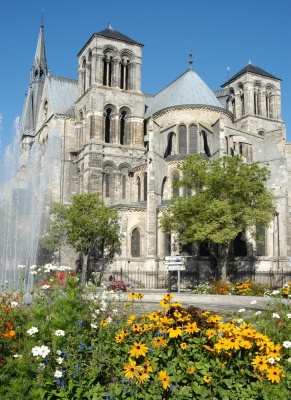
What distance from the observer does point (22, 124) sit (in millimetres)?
64375

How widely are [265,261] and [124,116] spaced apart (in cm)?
2039

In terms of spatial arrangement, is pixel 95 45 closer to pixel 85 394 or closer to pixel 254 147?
pixel 254 147

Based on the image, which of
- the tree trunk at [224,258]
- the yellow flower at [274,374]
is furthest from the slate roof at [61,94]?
the yellow flower at [274,374]

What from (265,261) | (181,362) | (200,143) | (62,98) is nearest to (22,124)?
(62,98)

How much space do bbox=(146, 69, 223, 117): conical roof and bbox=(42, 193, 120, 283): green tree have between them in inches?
563

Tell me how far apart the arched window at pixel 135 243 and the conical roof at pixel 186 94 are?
14.0 metres

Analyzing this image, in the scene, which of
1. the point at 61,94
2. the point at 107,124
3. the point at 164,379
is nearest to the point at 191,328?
the point at 164,379

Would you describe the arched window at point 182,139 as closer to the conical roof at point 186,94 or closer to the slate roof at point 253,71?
the conical roof at point 186,94

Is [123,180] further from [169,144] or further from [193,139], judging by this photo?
[193,139]

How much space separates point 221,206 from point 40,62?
5285cm

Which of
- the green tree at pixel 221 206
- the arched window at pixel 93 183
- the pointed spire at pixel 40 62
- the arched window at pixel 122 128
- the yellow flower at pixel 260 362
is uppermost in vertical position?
the pointed spire at pixel 40 62

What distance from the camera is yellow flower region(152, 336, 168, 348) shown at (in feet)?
20.3

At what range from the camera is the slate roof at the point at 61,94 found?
1989 inches

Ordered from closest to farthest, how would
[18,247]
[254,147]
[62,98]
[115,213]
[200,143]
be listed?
[18,247] → [115,213] → [200,143] → [254,147] → [62,98]
